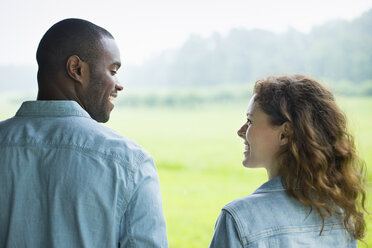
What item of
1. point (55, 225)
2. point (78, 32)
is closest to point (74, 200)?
point (55, 225)

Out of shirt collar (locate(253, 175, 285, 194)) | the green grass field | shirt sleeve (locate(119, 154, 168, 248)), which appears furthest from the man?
the green grass field

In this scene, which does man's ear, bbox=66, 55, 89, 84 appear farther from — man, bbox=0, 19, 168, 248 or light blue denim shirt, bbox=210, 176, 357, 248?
light blue denim shirt, bbox=210, 176, 357, 248

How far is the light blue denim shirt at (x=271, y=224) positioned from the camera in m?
0.85

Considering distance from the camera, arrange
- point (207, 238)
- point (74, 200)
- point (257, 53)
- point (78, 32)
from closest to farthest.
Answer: point (74, 200)
point (78, 32)
point (207, 238)
point (257, 53)

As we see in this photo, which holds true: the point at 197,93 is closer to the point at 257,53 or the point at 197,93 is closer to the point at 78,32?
the point at 257,53

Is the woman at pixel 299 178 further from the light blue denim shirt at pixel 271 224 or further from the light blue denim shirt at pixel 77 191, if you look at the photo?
the light blue denim shirt at pixel 77 191

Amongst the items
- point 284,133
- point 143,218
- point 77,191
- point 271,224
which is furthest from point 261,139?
point 77,191

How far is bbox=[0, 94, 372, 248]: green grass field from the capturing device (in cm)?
363

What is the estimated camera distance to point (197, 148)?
162 inches

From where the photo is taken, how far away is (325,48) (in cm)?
379

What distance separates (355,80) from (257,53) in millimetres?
994

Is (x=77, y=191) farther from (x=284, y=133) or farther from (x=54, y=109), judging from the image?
(x=284, y=133)

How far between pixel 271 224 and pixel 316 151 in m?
0.19

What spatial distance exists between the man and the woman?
20 centimetres
